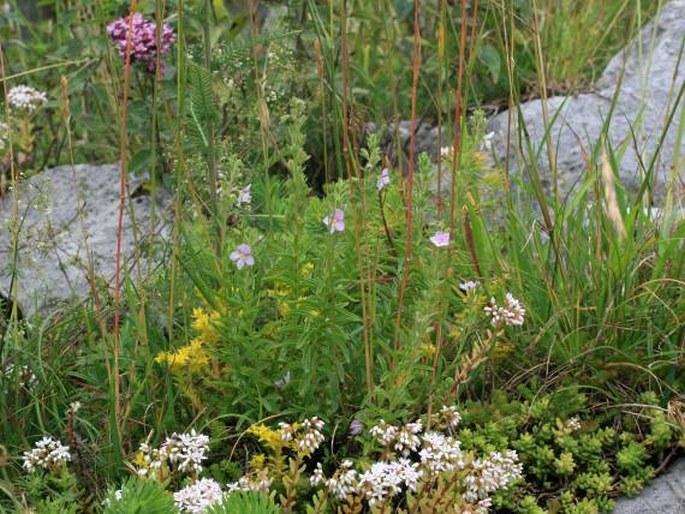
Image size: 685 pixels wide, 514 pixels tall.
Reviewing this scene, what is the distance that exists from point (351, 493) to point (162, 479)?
0.40 m

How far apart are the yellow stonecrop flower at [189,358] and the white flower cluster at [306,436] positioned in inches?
11.4

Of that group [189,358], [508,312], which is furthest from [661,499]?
[189,358]

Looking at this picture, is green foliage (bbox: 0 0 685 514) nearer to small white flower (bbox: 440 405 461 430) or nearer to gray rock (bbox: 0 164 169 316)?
small white flower (bbox: 440 405 461 430)

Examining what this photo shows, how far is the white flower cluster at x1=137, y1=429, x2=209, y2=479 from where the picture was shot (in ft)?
7.22

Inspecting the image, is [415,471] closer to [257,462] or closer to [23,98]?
[257,462]

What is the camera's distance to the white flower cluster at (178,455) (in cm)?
220

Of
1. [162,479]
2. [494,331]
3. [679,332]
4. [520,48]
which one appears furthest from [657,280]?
[520,48]

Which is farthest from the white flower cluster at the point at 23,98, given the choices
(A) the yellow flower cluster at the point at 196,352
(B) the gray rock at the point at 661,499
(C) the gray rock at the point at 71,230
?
(B) the gray rock at the point at 661,499

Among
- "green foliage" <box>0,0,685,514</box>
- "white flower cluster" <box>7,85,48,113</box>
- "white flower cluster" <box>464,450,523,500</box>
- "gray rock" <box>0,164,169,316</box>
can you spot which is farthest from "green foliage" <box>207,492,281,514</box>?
"white flower cluster" <box>7,85,48,113</box>

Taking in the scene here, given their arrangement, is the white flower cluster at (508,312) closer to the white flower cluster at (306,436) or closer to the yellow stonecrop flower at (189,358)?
the white flower cluster at (306,436)

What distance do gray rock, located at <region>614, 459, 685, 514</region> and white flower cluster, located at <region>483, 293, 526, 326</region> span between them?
467mm

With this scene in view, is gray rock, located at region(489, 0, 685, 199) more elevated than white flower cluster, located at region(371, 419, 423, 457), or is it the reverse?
white flower cluster, located at region(371, 419, 423, 457)

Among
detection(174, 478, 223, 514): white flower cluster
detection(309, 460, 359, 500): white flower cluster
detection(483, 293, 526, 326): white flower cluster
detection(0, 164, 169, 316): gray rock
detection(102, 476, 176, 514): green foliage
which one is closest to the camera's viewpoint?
detection(102, 476, 176, 514): green foliage

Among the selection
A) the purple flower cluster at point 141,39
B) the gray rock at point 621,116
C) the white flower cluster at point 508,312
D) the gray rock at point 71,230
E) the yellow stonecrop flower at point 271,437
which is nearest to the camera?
the yellow stonecrop flower at point 271,437
